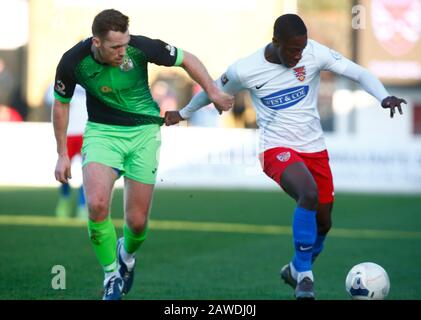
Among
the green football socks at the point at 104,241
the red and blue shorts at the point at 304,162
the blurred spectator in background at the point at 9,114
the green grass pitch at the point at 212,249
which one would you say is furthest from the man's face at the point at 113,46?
the blurred spectator in background at the point at 9,114

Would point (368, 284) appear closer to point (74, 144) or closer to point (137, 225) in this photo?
point (137, 225)

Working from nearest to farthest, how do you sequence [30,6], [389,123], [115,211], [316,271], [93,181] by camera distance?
[93,181]
[316,271]
[115,211]
[389,123]
[30,6]

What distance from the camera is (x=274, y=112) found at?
27.8 feet

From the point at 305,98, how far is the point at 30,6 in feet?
80.8

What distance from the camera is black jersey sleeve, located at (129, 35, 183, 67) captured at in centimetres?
767

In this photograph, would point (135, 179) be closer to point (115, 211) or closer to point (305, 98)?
point (305, 98)

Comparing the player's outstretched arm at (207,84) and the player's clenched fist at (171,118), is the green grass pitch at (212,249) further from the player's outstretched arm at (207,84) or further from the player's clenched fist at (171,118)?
the player's outstretched arm at (207,84)

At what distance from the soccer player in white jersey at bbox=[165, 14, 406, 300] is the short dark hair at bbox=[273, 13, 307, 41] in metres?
0.06

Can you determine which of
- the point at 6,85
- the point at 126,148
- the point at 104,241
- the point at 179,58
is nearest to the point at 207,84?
the point at 179,58

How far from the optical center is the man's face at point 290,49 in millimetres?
7879

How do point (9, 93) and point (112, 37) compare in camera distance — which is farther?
point (9, 93)

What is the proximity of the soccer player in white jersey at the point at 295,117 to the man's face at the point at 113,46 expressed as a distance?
1.04m

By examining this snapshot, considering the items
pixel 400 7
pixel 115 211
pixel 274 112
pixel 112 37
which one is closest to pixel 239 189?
pixel 115 211

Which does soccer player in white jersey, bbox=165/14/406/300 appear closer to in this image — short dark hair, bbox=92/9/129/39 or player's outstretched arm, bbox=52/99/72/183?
player's outstretched arm, bbox=52/99/72/183
